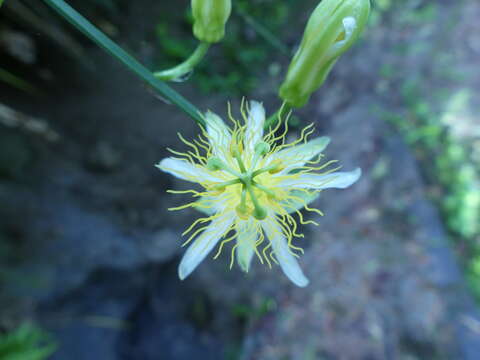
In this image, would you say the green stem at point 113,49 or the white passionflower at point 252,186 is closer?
the green stem at point 113,49

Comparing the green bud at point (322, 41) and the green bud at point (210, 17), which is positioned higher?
the green bud at point (210, 17)

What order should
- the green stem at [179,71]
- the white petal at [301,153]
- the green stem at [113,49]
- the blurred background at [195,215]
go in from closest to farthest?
the green stem at [113,49], the green stem at [179,71], the white petal at [301,153], the blurred background at [195,215]

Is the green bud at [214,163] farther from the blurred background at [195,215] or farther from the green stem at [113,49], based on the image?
the blurred background at [195,215]

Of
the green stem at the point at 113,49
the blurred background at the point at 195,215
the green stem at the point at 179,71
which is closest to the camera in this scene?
the green stem at the point at 113,49

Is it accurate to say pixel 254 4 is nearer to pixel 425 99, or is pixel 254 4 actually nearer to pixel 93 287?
pixel 425 99

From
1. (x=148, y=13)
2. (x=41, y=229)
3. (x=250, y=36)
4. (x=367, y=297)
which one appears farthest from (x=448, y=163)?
(x=41, y=229)

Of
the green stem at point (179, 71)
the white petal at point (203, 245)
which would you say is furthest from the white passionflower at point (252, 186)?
the green stem at point (179, 71)

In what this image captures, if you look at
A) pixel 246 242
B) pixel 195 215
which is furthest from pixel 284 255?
pixel 195 215
